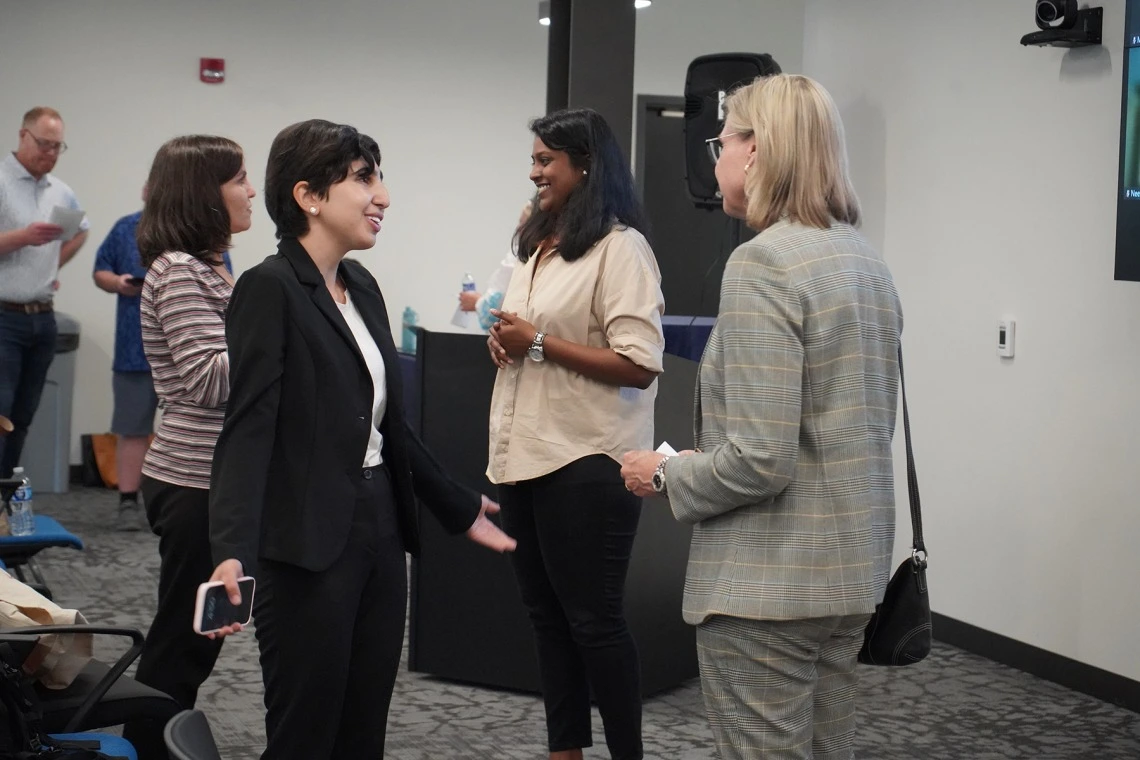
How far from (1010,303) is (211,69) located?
529 centimetres

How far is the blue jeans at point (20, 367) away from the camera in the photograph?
616 cm

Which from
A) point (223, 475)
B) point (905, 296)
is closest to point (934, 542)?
point (905, 296)

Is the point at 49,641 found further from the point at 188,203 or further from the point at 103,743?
the point at 188,203

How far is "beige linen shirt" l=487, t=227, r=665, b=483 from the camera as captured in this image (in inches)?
117

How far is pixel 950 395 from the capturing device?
4949mm

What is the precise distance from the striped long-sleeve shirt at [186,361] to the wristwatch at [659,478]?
100cm

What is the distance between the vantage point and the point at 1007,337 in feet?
15.3

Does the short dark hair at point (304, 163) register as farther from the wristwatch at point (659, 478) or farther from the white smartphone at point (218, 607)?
the wristwatch at point (659, 478)

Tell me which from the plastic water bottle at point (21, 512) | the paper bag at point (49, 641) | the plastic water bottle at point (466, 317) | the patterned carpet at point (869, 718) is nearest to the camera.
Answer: the paper bag at point (49, 641)

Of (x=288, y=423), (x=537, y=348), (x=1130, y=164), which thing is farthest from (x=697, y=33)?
(x=288, y=423)

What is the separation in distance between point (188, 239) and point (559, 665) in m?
1.31

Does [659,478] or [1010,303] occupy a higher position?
[1010,303]

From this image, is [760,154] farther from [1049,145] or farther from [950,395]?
[950,395]

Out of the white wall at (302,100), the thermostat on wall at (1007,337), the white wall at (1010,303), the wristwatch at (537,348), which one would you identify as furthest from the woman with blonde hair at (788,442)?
the white wall at (302,100)
